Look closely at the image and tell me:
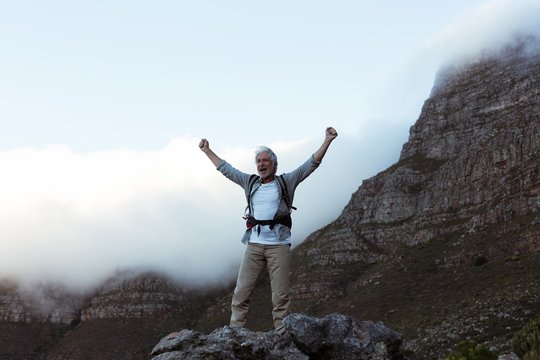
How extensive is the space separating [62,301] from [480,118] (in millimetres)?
140749

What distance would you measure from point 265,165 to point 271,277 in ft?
6.52

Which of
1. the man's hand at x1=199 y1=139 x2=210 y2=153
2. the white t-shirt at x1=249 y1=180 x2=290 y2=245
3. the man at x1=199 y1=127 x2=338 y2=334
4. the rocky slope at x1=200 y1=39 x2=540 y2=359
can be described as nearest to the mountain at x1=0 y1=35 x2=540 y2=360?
the rocky slope at x1=200 y1=39 x2=540 y2=359

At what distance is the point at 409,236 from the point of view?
351 ft

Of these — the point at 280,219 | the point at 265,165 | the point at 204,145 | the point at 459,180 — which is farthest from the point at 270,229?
the point at 459,180

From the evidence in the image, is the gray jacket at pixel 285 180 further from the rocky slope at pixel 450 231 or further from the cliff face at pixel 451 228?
the cliff face at pixel 451 228

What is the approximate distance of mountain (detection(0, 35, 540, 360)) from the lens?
2477 inches

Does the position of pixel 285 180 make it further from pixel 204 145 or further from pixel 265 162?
pixel 204 145

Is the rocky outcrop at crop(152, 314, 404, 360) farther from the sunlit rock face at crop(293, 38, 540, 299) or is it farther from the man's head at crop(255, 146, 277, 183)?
the sunlit rock face at crop(293, 38, 540, 299)

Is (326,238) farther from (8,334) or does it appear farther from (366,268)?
(8,334)

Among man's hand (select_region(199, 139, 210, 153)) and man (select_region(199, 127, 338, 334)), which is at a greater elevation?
man's hand (select_region(199, 139, 210, 153))

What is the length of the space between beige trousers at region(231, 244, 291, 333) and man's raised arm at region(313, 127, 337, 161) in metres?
1.70

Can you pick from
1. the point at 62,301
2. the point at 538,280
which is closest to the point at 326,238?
the point at 538,280

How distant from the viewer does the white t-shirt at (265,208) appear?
9156mm

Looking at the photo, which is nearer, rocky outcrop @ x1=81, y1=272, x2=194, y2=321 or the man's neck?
the man's neck
